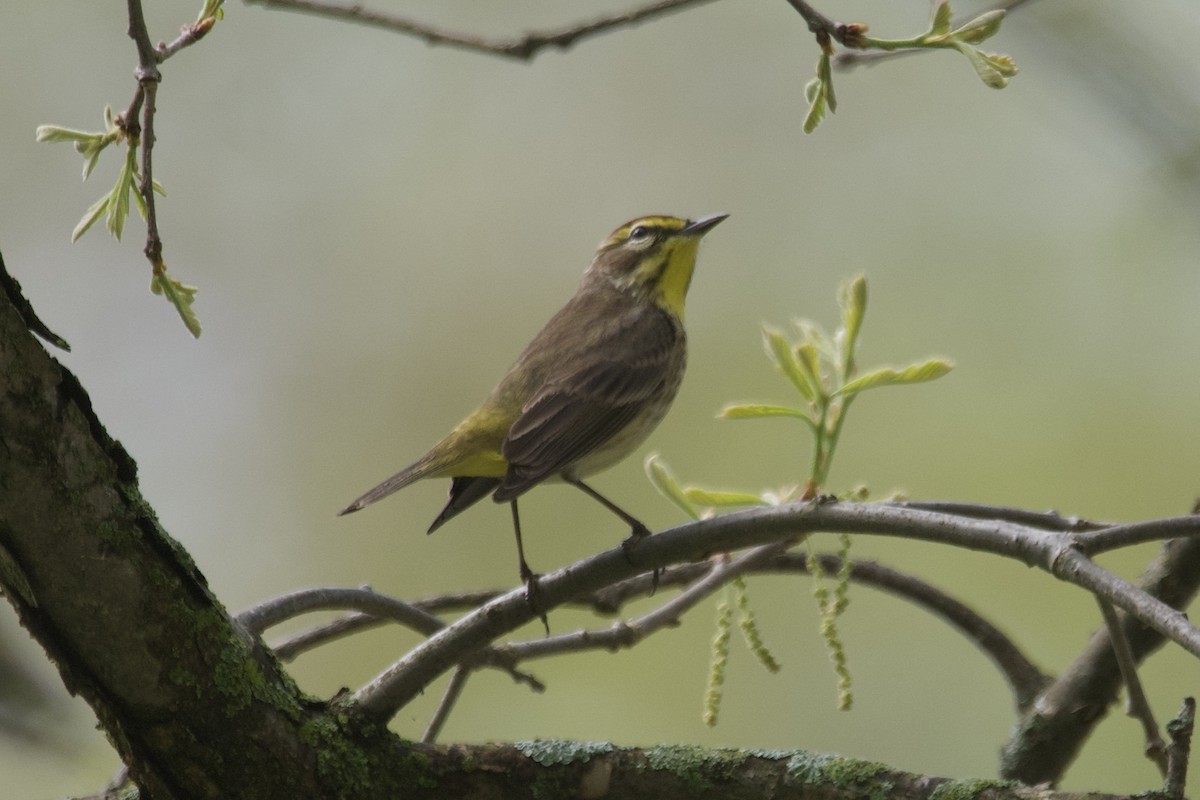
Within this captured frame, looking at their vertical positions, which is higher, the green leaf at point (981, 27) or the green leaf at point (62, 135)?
the green leaf at point (62, 135)

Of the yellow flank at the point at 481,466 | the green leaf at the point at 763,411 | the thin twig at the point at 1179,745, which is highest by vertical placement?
the yellow flank at the point at 481,466

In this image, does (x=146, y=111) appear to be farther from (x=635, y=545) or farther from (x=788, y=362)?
(x=788, y=362)

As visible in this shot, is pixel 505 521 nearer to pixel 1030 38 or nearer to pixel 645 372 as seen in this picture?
pixel 645 372

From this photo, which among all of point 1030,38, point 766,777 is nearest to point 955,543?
point 766,777

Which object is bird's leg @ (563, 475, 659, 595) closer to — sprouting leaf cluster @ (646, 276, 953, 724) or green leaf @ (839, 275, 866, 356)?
sprouting leaf cluster @ (646, 276, 953, 724)

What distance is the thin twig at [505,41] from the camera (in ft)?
7.04

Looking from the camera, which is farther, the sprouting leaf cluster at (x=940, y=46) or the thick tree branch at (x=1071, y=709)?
the thick tree branch at (x=1071, y=709)

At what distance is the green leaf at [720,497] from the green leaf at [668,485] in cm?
2

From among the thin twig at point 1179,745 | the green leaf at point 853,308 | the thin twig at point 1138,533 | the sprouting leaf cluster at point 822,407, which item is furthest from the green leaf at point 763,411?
the thin twig at point 1179,745

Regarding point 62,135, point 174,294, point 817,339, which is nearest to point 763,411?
point 817,339

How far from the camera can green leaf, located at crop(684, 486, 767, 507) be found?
2697mm

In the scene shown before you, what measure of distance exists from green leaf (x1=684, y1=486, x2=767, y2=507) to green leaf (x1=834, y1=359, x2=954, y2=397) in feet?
1.09

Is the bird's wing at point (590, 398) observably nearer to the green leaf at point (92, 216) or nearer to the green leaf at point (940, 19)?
the green leaf at point (92, 216)

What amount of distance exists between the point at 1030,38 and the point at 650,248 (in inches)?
87.8
